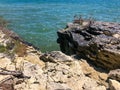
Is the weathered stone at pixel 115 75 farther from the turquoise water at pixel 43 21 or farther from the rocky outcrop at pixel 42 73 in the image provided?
the turquoise water at pixel 43 21

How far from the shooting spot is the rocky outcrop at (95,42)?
2241cm

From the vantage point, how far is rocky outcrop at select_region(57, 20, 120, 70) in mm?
22406

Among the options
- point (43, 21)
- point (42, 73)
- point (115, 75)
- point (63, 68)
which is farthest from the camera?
point (43, 21)

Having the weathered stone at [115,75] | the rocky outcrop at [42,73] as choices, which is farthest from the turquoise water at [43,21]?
the weathered stone at [115,75]

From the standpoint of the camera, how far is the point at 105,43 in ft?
76.8

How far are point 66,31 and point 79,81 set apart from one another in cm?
1089

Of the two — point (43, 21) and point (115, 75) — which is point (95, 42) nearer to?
point (115, 75)

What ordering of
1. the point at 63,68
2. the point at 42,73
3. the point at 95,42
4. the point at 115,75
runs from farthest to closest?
1. the point at 95,42
2. the point at 115,75
3. the point at 63,68
4. the point at 42,73

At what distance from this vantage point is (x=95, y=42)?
2388cm

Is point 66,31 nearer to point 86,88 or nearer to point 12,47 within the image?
point 12,47

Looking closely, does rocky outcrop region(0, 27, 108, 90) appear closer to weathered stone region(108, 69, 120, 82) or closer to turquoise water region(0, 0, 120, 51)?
weathered stone region(108, 69, 120, 82)

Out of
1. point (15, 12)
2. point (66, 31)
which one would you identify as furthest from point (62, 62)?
point (15, 12)

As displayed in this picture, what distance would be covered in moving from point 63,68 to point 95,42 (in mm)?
5291

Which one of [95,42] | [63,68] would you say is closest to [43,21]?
[95,42]
